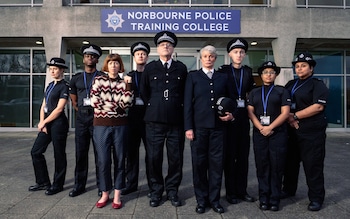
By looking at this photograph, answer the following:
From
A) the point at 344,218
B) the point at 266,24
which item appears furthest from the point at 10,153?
the point at 266,24

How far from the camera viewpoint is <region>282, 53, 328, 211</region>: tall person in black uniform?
13.1ft

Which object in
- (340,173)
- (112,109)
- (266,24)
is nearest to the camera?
(112,109)

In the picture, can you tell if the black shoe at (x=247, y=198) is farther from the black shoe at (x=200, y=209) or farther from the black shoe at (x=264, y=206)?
the black shoe at (x=200, y=209)

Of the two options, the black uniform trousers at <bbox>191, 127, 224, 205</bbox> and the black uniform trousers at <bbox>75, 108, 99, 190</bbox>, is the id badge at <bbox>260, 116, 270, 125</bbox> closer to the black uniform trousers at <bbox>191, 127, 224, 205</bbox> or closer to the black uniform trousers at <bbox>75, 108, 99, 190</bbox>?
the black uniform trousers at <bbox>191, 127, 224, 205</bbox>

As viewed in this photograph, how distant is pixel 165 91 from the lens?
13.3ft

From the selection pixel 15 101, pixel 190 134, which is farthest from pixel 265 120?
pixel 15 101

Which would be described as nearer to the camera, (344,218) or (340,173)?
(344,218)

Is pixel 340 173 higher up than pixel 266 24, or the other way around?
pixel 266 24

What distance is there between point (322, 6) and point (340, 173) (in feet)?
28.0

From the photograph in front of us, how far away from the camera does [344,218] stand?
371 centimetres

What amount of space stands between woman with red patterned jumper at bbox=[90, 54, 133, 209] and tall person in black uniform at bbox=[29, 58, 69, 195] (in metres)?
0.95

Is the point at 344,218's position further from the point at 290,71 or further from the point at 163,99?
the point at 290,71

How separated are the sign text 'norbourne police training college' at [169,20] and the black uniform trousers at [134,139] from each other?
21.9 ft

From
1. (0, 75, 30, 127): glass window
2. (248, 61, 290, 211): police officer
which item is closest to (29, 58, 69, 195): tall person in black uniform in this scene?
(248, 61, 290, 211): police officer
